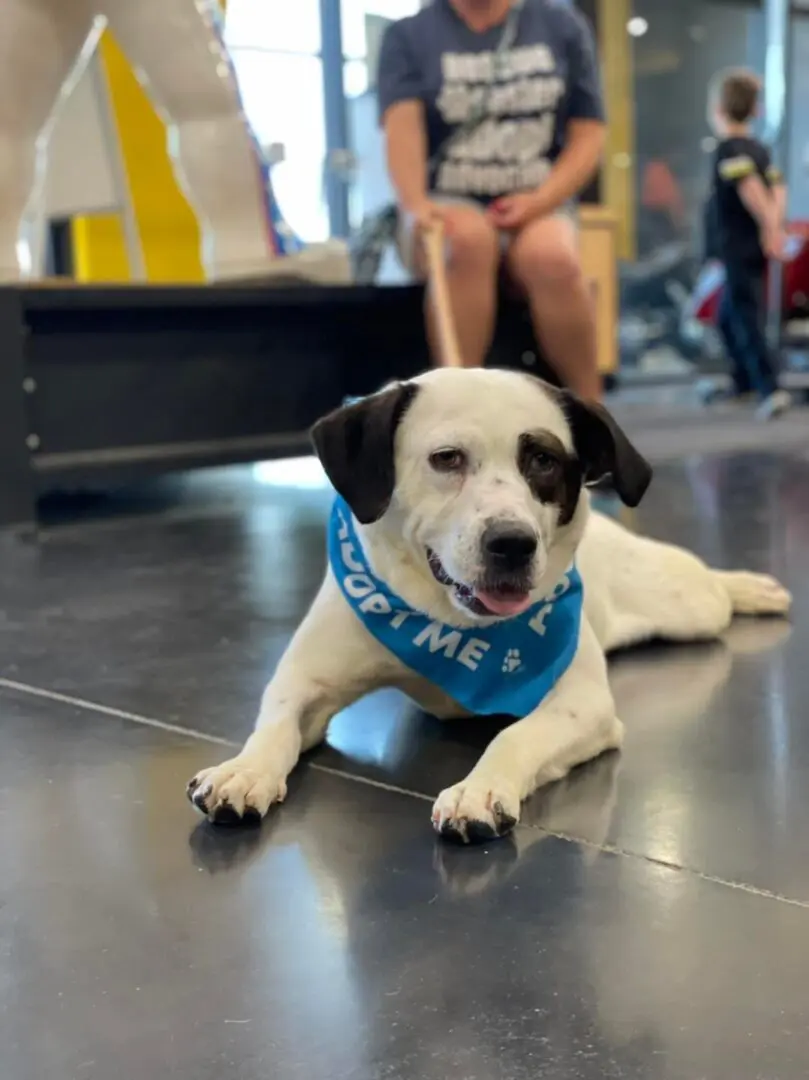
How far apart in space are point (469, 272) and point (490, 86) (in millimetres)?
507

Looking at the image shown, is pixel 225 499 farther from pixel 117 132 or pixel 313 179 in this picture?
pixel 313 179

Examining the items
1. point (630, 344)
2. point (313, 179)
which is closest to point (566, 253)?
point (313, 179)

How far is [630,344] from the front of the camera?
9.54m

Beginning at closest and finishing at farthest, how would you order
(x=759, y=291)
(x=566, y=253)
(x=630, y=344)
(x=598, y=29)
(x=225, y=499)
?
(x=566, y=253) < (x=225, y=499) < (x=759, y=291) < (x=598, y=29) < (x=630, y=344)

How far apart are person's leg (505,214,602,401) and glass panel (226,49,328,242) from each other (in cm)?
348

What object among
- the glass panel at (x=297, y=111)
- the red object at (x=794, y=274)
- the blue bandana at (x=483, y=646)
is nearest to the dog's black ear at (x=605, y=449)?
the blue bandana at (x=483, y=646)

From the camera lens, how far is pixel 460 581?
1.33 m

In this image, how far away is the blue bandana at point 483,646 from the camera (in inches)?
55.7

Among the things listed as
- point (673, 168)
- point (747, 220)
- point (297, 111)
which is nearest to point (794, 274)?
point (673, 168)

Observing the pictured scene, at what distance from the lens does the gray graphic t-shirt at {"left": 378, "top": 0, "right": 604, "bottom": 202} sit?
342 cm

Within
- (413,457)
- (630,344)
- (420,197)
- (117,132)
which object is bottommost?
(630,344)

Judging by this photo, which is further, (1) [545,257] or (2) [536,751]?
(1) [545,257]

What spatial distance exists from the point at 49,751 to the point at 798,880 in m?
0.85

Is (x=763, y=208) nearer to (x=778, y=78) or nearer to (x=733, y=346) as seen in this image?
(x=733, y=346)
